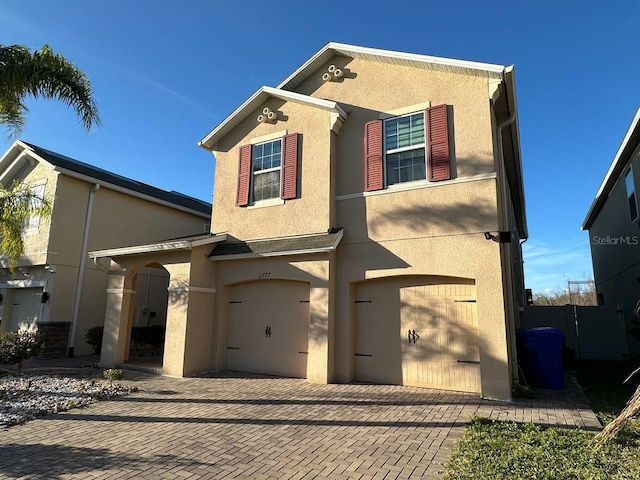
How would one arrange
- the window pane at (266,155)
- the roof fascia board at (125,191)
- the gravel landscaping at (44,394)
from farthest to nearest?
the roof fascia board at (125,191) → the window pane at (266,155) → the gravel landscaping at (44,394)

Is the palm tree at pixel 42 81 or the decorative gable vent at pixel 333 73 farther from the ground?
the decorative gable vent at pixel 333 73

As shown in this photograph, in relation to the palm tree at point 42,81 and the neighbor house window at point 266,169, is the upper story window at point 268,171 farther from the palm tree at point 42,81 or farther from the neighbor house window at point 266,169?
the palm tree at point 42,81

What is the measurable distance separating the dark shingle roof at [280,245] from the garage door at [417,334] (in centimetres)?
135

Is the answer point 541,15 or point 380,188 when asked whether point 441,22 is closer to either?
point 541,15

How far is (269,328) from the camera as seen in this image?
391 inches

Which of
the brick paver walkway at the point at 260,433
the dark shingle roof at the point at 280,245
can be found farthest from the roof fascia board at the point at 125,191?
the brick paver walkway at the point at 260,433

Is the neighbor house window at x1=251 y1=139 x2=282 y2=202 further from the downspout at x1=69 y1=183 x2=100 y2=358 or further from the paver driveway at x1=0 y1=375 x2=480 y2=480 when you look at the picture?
the downspout at x1=69 y1=183 x2=100 y2=358

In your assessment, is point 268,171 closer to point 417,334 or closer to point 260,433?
point 417,334

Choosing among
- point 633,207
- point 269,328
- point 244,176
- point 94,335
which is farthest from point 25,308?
point 633,207

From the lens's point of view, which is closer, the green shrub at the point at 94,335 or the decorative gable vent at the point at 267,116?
the decorative gable vent at the point at 267,116

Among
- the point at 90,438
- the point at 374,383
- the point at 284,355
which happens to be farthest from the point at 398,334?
the point at 90,438

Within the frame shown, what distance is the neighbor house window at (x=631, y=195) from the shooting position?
1206 centimetres

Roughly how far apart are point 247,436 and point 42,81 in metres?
8.53

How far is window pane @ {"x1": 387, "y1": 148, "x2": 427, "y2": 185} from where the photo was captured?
8.87m
